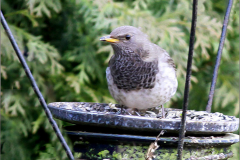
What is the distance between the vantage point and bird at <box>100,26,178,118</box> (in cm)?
178

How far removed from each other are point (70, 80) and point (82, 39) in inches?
20.8

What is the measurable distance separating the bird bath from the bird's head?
0.62 m

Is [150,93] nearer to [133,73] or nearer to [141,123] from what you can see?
[133,73]

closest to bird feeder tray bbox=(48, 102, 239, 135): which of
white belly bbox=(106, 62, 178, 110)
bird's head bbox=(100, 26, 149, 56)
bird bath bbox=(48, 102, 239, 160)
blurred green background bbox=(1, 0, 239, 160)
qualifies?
bird bath bbox=(48, 102, 239, 160)

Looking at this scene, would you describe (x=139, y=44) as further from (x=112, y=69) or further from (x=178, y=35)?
(x=178, y=35)

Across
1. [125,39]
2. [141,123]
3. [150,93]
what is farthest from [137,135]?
[125,39]

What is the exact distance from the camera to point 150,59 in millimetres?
1865

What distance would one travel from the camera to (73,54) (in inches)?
132

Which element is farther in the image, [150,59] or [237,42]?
[237,42]

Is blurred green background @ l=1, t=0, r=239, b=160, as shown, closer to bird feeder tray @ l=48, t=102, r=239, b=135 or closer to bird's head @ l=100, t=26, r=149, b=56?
bird's head @ l=100, t=26, r=149, b=56

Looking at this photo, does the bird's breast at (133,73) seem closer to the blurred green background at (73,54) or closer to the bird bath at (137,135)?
the bird bath at (137,135)

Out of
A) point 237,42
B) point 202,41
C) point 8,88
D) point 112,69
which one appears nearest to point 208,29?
point 202,41

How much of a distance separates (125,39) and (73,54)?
1.60m

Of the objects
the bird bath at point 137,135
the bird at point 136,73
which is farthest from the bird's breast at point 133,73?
the bird bath at point 137,135
